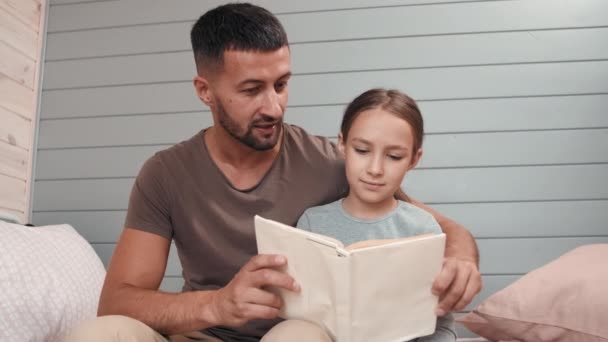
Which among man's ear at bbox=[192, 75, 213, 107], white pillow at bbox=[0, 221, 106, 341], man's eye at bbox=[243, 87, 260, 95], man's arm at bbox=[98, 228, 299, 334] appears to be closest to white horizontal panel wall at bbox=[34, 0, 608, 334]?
white pillow at bbox=[0, 221, 106, 341]

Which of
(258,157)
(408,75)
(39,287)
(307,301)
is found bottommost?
(39,287)

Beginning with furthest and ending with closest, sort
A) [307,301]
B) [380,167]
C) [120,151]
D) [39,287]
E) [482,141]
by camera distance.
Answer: [120,151], [482,141], [39,287], [380,167], [307,301]

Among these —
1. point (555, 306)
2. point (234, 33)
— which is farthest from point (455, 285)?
point (234, 33)

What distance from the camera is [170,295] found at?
4.03 ft

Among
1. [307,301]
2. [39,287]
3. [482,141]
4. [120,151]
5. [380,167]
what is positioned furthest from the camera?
[120,151]

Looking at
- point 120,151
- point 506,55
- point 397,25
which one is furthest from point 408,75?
point 120,151

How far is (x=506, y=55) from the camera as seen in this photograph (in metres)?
2.17

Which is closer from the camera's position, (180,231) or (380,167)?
(380,167)

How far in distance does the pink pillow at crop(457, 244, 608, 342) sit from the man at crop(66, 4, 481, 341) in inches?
11.4

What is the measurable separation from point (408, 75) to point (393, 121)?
925 millimetres

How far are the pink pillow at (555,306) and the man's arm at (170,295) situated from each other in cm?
67

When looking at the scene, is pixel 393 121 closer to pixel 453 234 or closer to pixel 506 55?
pixel 453 234

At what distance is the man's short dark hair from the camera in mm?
1437

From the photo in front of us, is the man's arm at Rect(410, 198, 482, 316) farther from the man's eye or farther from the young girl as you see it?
the man's eye
